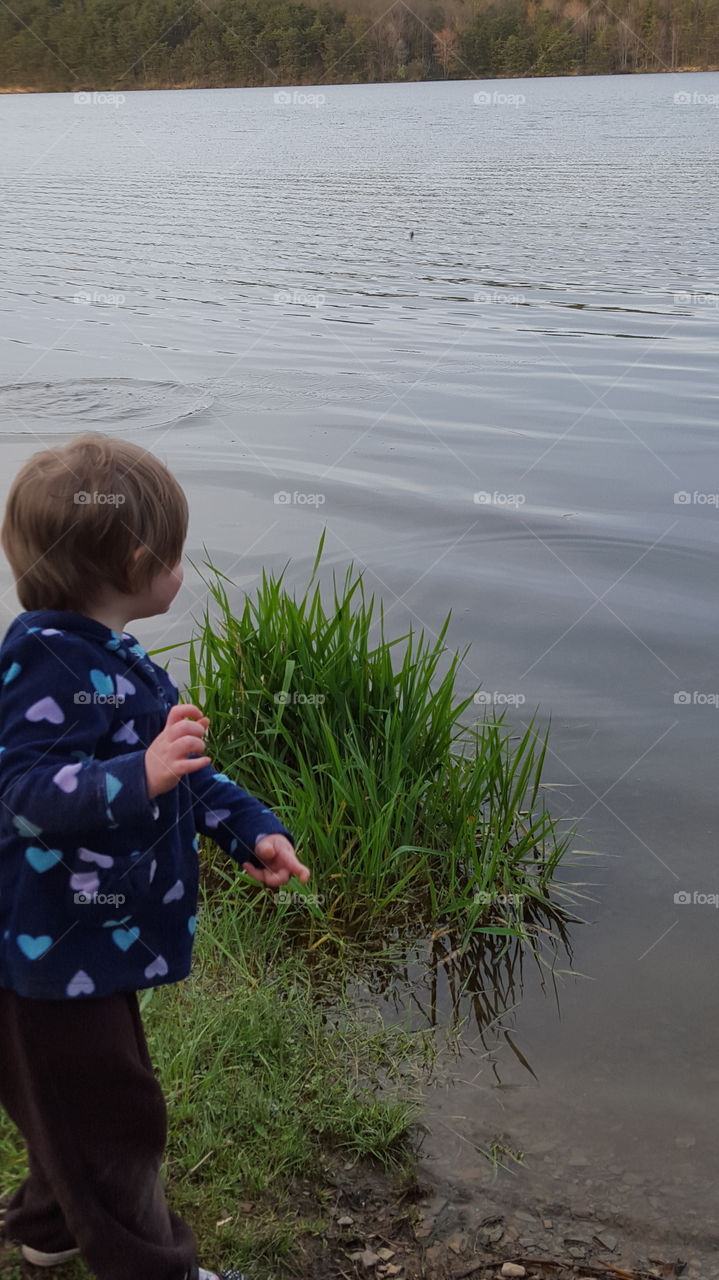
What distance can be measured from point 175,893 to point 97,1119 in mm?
373

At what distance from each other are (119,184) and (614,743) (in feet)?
111

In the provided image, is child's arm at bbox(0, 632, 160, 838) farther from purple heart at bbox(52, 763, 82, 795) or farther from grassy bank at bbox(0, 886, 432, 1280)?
grassy bank at bbox(0, 886, 432, 1280)

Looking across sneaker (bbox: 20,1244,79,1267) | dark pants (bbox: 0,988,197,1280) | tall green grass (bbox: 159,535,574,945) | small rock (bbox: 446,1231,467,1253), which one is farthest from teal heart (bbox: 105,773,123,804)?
tall green grass (bbox: 159,535,574,945)

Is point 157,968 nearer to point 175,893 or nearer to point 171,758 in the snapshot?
point 175,893

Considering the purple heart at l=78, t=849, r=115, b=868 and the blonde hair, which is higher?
the blonde hair

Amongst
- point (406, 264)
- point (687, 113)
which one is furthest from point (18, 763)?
point (687, 113)

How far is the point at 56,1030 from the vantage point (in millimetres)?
1833

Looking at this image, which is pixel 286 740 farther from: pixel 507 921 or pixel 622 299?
pixel 622 299

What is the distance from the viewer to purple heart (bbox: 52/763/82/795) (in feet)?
5.63

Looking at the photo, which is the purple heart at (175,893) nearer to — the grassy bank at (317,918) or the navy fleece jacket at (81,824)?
the navy fleece jacket at (81,824)

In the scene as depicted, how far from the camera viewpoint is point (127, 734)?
1.87 meters

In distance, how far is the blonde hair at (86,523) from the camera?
1.83 m

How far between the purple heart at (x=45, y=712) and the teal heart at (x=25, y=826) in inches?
5.7

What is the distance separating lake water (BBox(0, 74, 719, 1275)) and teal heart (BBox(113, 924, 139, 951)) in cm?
125
